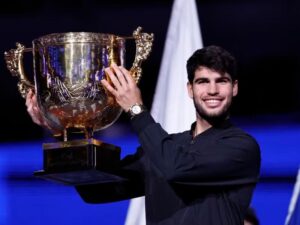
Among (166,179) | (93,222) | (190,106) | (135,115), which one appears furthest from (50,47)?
(93,222)

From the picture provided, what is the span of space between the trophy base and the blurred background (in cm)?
72

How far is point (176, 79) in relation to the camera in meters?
2.97

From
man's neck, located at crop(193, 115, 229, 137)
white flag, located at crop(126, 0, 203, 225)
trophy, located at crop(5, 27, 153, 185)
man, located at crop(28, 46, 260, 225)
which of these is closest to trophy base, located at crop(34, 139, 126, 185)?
trophy, located at crop(5, 27, 153, 185)

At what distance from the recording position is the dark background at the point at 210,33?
112 inches

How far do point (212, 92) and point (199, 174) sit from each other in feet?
0.70

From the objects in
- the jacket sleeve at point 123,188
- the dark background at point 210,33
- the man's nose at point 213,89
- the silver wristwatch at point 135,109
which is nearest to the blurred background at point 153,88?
the dark background at point 210,33

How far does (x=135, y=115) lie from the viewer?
213cm

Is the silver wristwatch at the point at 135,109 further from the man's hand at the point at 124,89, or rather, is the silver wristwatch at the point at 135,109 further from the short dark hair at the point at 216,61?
the short dark hair at the point at 216,61

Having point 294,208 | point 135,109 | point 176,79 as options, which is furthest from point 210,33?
point 135,109

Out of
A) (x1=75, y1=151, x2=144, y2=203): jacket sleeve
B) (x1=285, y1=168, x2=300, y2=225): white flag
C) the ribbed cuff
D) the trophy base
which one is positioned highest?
the ribbed cuff

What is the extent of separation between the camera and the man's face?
7.16 feet

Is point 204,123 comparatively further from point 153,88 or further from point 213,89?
point 153,88

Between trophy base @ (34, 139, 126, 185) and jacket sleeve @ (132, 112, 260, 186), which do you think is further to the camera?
trophy base @ (34, 139, 126, 185)

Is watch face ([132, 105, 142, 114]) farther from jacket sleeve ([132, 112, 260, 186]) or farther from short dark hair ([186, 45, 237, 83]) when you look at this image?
short dark hair ([186, 45, 237, 83])
